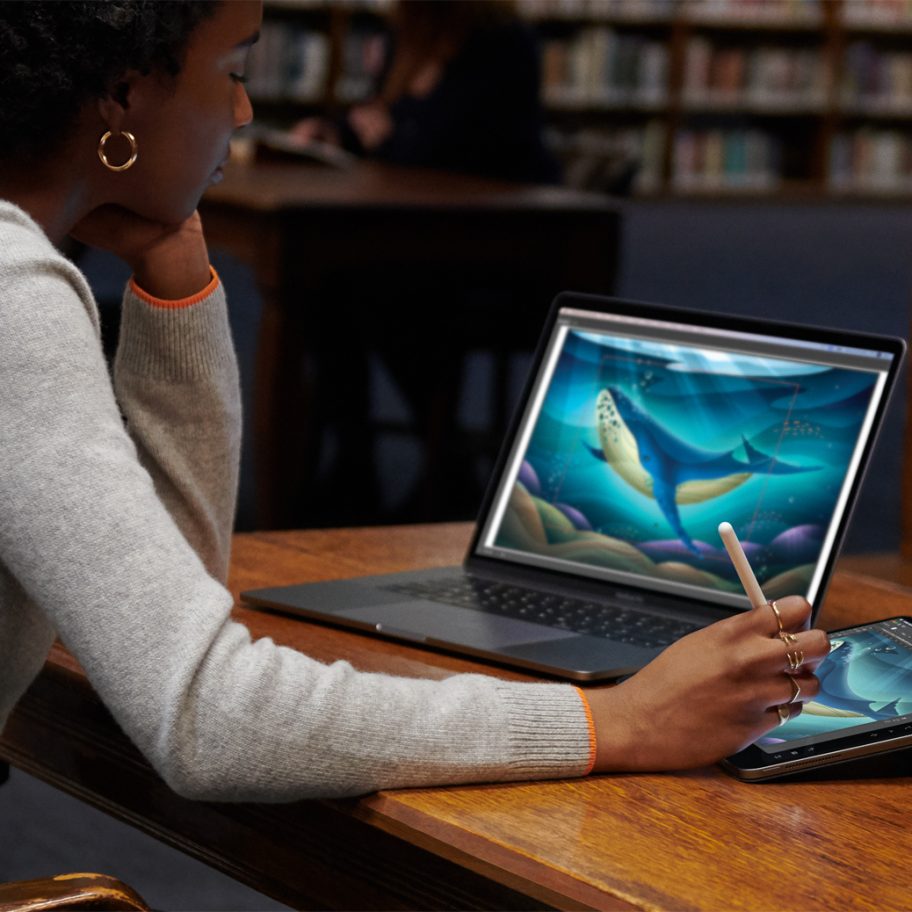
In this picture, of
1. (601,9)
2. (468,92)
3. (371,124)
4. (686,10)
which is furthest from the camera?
(686,10)

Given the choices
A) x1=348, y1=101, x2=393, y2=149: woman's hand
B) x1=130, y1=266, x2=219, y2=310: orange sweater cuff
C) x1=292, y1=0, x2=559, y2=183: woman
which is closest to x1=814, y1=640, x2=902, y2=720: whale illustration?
x1=130, y1=266, x2=219, y2=310: orange sweater cuff

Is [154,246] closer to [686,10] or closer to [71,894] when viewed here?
[71,894]

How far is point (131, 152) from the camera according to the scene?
958 millimetres

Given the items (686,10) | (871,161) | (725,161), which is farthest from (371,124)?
(871,161)

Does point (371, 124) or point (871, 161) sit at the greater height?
point (871, 161)

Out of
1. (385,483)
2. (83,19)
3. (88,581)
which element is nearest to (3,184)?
(83,19)

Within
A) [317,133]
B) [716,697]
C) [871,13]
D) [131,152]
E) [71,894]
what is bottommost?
[71,894]

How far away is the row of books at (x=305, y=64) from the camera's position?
693 centimetres

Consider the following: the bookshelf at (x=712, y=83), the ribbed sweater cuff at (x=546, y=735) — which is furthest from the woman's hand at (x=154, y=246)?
the bookshelf at (x=712, y=83)

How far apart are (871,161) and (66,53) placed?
324 inches

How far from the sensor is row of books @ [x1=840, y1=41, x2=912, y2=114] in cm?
840

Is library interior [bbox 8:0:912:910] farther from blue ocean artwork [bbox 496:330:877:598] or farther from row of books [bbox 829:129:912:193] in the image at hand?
blue ocean artwork [bbox 496:330:877:598]

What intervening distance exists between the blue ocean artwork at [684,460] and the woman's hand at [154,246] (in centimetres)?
29

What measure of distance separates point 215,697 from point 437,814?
5.0 inches
